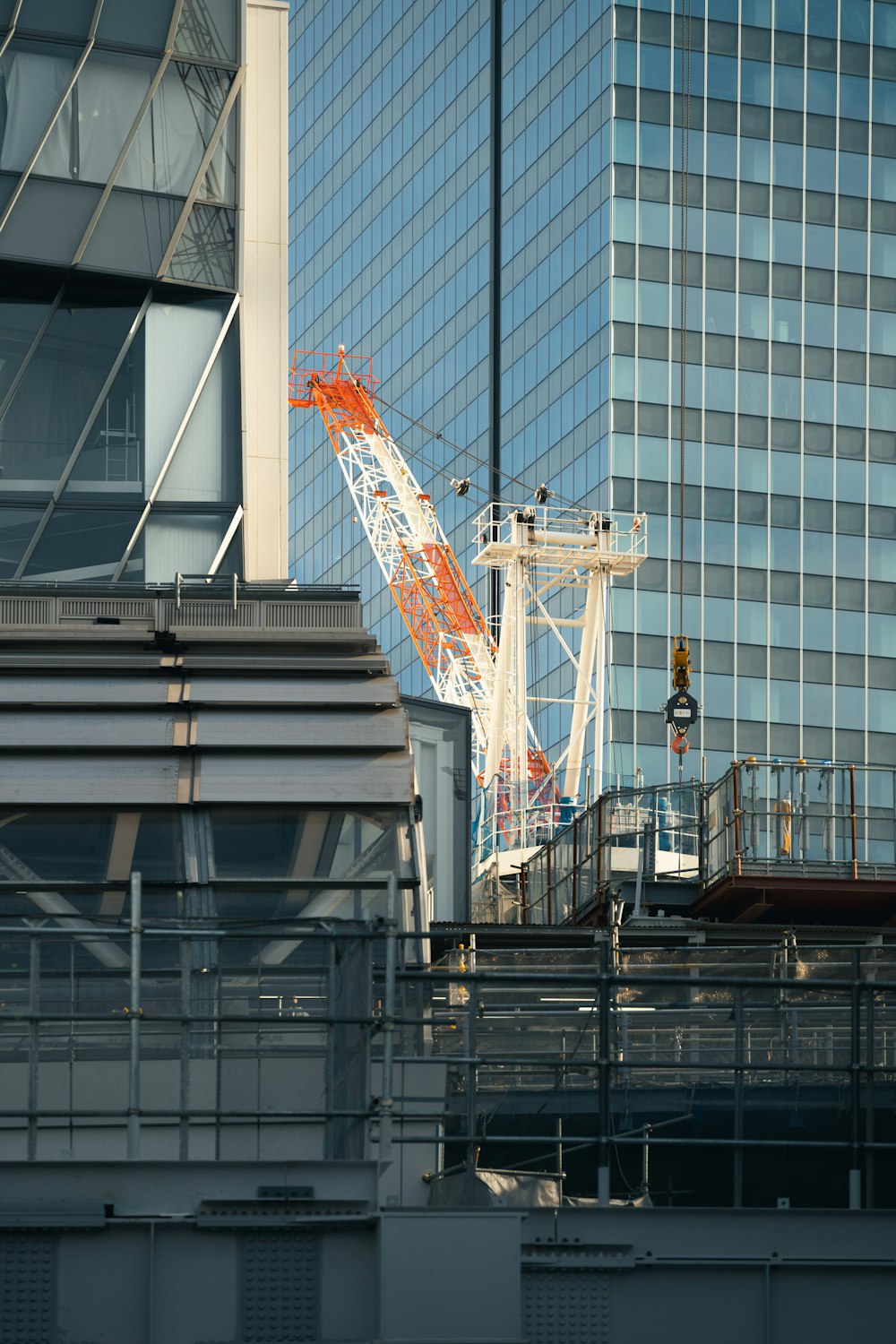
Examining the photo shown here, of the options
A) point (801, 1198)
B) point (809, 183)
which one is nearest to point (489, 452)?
point (809, 183)

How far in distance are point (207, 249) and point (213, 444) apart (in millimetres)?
2595

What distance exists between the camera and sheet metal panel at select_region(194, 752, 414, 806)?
21156 mm

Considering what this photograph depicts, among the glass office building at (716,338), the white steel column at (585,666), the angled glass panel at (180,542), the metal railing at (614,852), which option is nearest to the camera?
the angled glass panel at (180,542)

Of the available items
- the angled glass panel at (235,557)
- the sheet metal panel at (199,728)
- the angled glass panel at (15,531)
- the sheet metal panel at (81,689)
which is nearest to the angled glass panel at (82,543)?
the angled glass panel at (15,531)

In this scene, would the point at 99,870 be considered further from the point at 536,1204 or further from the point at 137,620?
the point at 536,1204

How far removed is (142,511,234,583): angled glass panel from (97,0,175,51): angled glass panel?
614cm

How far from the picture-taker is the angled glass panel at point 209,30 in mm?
29156

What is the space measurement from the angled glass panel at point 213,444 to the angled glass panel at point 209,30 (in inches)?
143

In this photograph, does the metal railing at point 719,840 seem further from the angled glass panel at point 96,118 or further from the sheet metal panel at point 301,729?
the angled glass panel at point 96,118

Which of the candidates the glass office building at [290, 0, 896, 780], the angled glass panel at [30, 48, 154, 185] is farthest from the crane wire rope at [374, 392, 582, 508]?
the angled glass panel at [30, 48, 154, 185]

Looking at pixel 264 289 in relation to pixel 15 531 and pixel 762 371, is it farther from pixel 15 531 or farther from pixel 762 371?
pixel 762 371

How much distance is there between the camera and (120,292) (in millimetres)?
28562

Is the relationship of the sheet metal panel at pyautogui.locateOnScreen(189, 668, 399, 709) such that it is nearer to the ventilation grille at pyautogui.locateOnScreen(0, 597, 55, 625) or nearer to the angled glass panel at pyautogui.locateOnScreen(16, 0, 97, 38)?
the ventilation grille at pyautogui.locateOnScreen(0, 597, 55, 625)

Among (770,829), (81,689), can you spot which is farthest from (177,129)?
(770,829)
